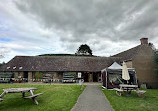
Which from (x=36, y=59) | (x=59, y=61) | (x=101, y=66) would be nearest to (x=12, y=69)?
(x=36, y=59)

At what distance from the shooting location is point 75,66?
22547 millimetres

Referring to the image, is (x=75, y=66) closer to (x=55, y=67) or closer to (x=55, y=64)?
(x=55, y=67)

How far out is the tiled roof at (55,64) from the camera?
72.0ft

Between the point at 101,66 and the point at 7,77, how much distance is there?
18.1m

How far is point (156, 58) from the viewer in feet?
53.8

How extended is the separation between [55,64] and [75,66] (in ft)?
13.9

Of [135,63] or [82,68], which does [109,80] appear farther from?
[82,68]

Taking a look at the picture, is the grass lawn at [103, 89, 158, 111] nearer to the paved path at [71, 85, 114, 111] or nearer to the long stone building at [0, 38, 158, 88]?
the paved path at [71, 85, 114, 111]


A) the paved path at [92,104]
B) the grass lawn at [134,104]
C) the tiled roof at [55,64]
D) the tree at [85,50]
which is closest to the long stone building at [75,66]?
the tiled roof at [55,64]

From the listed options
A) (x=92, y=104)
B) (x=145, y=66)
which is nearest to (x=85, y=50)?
(x=145, y=66)

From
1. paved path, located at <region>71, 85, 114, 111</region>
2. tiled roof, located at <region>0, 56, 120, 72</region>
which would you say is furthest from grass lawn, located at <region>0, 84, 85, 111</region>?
tiled roof, located at <region>0, 56, 120, 72</region>

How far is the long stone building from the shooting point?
17.0 metres

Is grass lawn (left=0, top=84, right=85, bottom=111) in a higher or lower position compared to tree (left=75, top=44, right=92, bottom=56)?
lower

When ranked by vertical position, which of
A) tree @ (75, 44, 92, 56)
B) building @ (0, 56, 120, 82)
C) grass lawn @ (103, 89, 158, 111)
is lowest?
grass lawn @ (103, 89, 158, 111)
